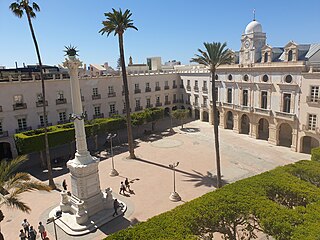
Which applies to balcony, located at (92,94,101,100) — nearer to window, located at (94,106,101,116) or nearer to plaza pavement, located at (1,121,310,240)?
window, located at (94,106,101,116)

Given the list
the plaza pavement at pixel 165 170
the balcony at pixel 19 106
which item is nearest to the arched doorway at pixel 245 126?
the plaza pavement at pixel 165 170

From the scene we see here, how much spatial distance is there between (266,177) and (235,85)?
92.2ft

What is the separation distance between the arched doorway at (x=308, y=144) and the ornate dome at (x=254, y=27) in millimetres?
18083

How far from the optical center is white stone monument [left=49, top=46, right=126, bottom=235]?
2019 cm

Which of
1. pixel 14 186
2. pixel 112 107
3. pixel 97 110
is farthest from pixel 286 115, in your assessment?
pixel 14 186

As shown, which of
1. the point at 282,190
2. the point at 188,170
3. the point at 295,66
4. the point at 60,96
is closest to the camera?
the point at 282,190

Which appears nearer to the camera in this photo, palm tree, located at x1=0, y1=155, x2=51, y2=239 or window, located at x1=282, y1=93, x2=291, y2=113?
palm tree, located at x1=0, y1=155, x2=51, y2=239

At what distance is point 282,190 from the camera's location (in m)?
15.9

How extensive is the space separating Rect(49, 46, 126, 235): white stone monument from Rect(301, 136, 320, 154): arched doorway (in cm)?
2872

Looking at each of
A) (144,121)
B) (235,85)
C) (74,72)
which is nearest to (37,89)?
(144,121)

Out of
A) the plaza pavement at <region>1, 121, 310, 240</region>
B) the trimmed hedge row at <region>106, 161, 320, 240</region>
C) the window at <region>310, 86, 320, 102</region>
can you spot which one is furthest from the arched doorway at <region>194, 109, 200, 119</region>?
the trimmed hedge row at <region>106, 161, 320, 240</region>

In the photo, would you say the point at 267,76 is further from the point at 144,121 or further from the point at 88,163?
the point at 88,163

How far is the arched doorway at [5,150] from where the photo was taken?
3672 cm

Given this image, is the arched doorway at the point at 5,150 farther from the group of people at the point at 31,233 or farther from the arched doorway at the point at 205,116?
the arched doorway at the point at 205,116
